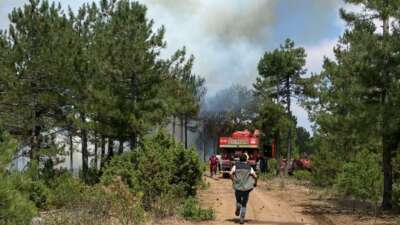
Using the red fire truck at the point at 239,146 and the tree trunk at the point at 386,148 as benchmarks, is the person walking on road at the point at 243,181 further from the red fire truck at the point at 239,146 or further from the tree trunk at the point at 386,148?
the red fire truck at the point at 239,146

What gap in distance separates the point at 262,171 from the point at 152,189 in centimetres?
3050

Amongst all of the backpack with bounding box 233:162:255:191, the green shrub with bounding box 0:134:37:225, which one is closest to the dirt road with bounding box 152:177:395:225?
the backpack with bounding box 233:162:255:191

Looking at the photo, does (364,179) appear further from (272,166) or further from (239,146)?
(272,166)

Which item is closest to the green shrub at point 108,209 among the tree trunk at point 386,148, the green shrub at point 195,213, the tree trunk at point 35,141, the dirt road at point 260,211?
the green shrub at point 195,213

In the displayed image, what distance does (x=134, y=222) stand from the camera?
13.2 meters

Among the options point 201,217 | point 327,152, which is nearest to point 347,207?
point 201,217

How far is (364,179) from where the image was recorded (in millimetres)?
19531

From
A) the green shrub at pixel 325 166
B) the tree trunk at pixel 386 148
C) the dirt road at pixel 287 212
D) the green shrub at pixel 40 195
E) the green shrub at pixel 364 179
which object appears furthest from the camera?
the green shrub at pixel 325 166

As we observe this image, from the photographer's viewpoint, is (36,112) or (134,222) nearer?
(134,222)

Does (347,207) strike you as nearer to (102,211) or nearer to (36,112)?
(102,211)

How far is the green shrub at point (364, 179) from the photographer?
1930 cm

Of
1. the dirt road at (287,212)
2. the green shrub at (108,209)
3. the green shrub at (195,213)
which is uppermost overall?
the green shrub at (108,209)

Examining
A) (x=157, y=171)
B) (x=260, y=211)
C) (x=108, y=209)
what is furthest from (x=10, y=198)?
(x=260, y=211)

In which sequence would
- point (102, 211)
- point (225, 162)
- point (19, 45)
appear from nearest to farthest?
point (102, 211), point (19, 45), point (225, 162)
